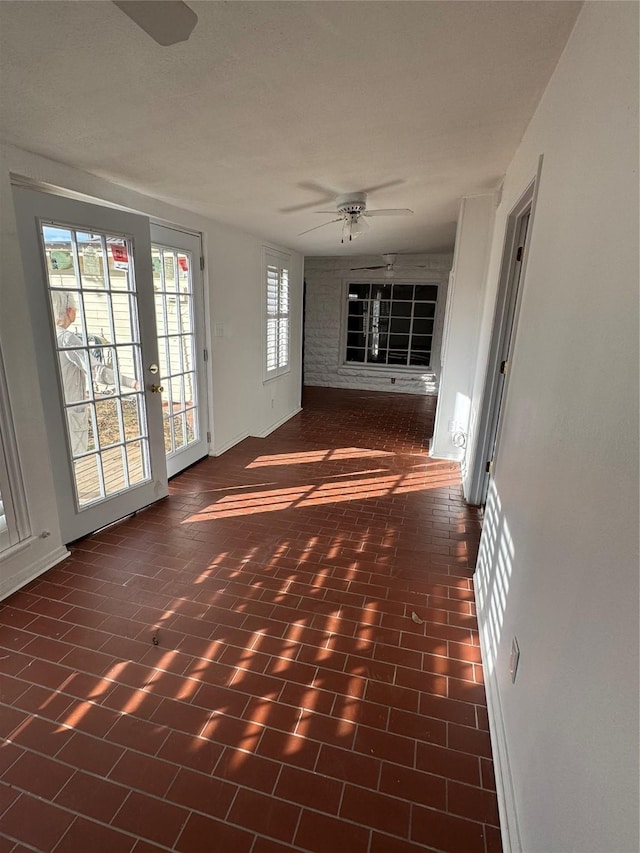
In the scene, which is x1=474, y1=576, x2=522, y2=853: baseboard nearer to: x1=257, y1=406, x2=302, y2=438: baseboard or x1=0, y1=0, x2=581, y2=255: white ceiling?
x1=0, y1=0, x2=581, y2=255: white ceiling

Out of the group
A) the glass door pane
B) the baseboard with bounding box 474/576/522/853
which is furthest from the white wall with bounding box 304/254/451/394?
the baseboard with bounding box 474/576/522/853

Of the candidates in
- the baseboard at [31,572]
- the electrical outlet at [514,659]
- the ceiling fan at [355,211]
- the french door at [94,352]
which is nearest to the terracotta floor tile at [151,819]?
the electrical outlet at [514,659]

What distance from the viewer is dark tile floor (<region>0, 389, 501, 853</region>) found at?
4.15 ft

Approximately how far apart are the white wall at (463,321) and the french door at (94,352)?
2.64 m

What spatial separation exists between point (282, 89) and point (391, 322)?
251 inches

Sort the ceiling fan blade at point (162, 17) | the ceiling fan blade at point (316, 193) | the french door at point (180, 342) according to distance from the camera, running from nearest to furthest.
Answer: the ceiling fan blade at point (162, 17)
the ceiling fan blade at point (316, 193)
the french door at point (180, 342)

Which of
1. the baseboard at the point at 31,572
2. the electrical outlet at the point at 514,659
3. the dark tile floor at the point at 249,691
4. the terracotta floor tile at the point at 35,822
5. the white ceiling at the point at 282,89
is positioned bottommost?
the terracotta floor tile at the point at 35,822

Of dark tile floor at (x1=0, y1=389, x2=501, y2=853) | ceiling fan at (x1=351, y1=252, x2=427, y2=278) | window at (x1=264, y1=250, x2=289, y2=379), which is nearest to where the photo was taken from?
dark tile floor at (x1=0, y1=389, x2=501, y2=853)

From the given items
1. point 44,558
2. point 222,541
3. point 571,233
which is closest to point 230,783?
point 222,541

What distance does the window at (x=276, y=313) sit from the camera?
4938mm

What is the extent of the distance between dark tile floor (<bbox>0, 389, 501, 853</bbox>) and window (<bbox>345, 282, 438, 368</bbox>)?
5.05 m

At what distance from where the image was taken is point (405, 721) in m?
1.58

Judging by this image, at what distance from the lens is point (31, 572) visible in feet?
7.52

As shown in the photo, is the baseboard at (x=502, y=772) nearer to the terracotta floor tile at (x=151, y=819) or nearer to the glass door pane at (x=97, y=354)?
the terracotta floor tile at (x=151, y=819)
